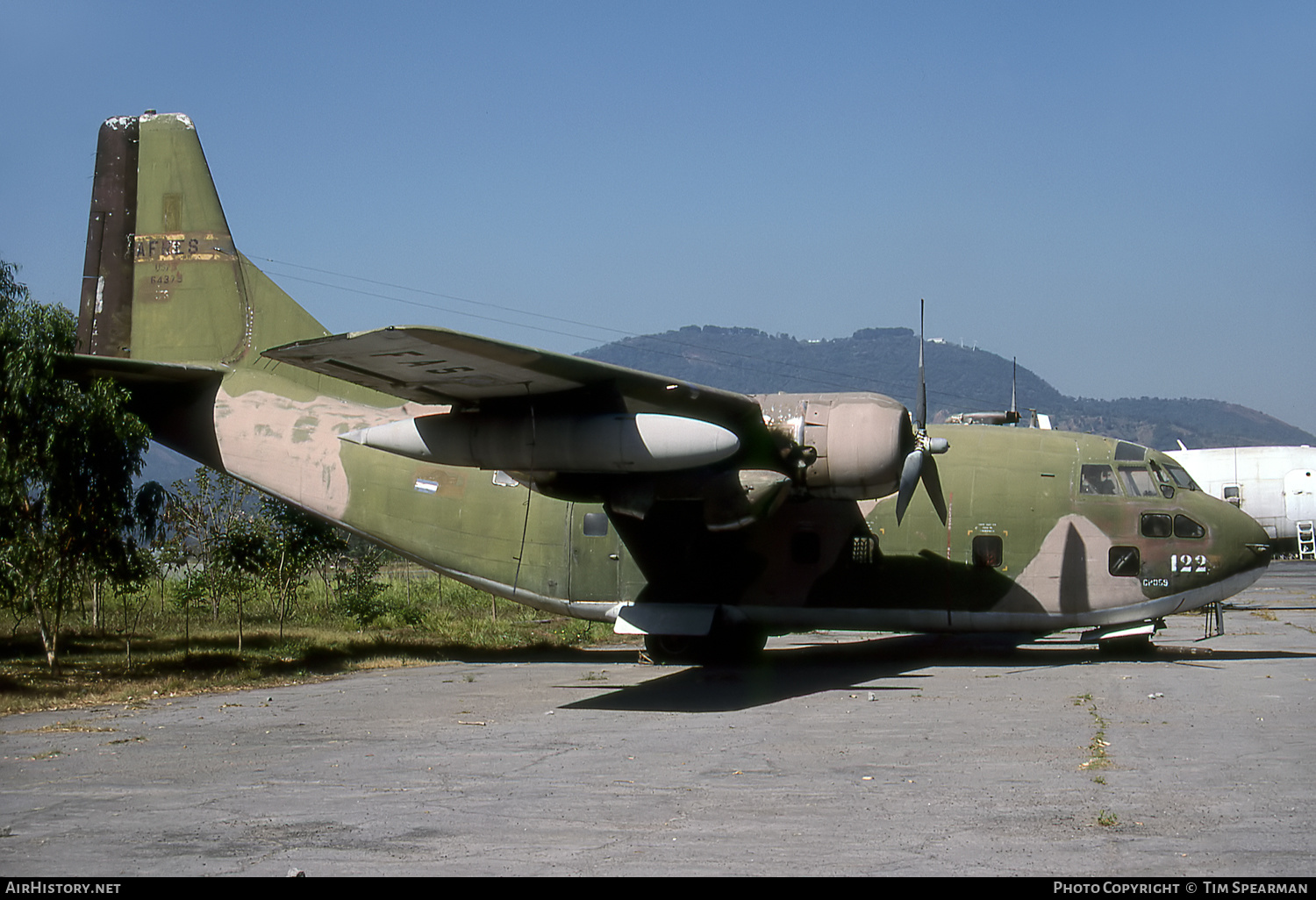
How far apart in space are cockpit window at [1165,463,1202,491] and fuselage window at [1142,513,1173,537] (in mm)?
725

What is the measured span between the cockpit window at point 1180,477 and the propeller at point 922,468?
10.6 ft

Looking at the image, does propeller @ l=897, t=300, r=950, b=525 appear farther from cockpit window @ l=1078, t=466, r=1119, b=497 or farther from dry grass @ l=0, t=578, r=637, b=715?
dry grass @ l=0, t=578, r=637, b=715

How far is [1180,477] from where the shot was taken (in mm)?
16719

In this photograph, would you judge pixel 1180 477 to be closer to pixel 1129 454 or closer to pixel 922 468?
pixel 1129 454

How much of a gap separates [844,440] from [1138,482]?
5.16m

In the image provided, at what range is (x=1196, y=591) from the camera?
52.6 feet

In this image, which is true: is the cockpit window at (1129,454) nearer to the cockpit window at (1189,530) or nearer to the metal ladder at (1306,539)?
the cockpit window at (1189,530)

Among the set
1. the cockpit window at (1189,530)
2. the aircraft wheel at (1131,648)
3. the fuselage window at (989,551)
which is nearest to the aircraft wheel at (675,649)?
the fuselage window at (989,551)

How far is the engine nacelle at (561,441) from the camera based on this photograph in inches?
525

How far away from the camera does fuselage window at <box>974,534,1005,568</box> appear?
16375 mm

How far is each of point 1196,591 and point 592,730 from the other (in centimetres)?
925

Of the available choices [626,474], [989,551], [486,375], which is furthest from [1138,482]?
[486,375]

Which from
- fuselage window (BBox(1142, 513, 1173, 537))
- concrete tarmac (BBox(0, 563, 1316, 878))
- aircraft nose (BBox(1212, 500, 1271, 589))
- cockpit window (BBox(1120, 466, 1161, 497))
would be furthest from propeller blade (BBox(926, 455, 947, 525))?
aircraft nose (BBox(1212, 500, 1271, 589))
